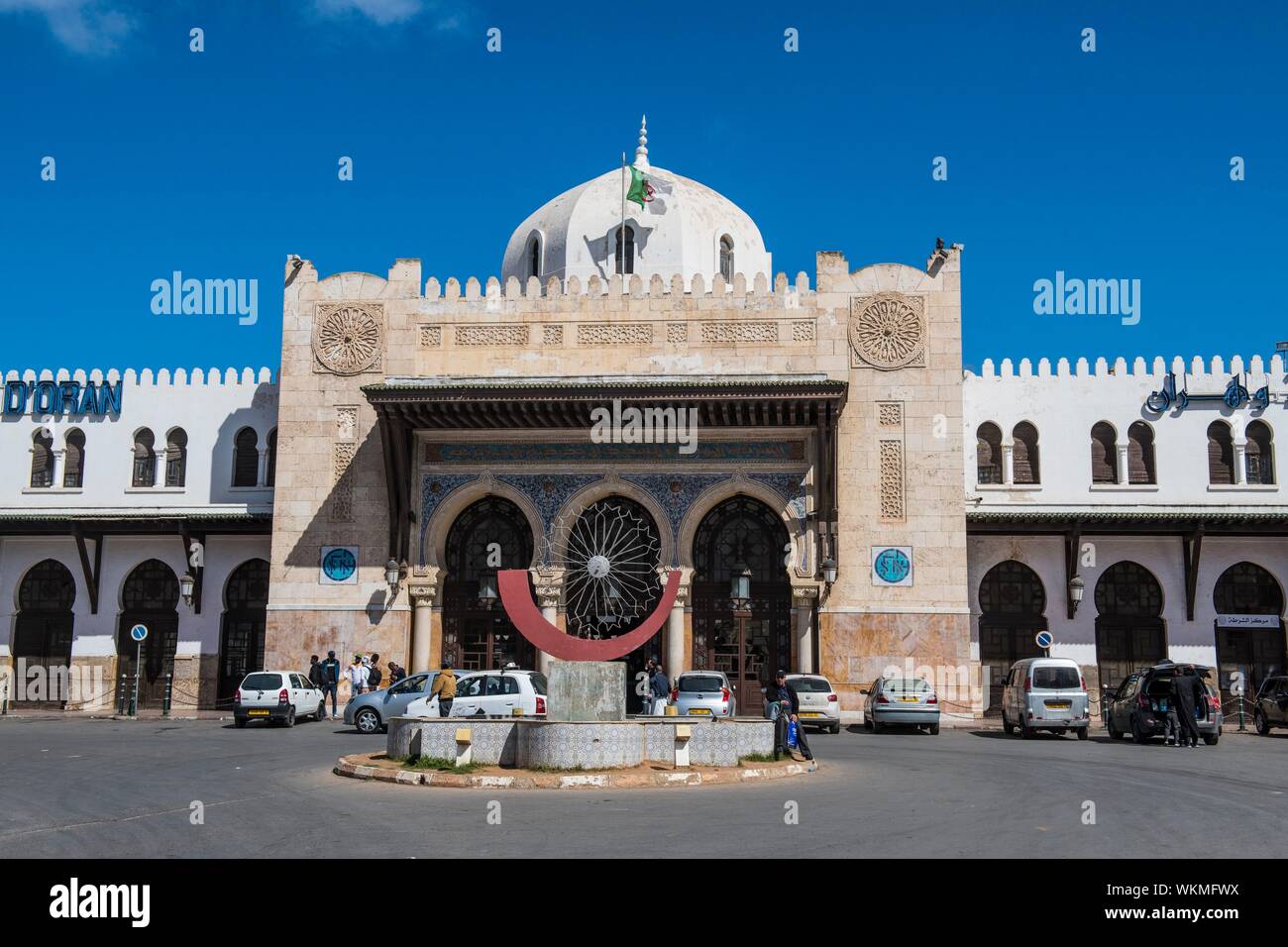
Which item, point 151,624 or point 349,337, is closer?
point 349,337

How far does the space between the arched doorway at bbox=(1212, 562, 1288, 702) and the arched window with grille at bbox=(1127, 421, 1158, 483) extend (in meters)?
2.62

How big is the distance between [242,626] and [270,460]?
3794mm

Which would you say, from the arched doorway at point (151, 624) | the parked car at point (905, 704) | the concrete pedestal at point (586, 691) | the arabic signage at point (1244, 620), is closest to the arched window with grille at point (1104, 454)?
the arabic signage at point (1244, 620)

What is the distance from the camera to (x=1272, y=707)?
22.6 m

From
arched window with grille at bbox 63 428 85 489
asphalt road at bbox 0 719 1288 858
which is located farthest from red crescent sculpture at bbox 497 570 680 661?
arched window with grille at bbox 63 428 85 489

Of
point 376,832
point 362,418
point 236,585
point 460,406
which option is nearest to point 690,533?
point 460,406

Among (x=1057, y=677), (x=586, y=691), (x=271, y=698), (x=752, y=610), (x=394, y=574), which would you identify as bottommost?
(x=271, y=698)

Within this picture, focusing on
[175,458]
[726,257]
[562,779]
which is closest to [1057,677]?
[562,779]

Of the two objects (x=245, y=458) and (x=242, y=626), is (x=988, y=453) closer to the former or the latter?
(x=245, y=458)

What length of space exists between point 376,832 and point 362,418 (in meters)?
17.4

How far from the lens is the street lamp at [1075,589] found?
25.5 m

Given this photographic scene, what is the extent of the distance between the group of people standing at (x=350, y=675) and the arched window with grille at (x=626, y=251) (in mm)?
10236

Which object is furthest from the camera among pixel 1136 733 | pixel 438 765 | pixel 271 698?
pixel 271 698

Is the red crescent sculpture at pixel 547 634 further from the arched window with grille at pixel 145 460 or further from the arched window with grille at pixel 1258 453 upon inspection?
the arched window with grille at pixel 1258 453
